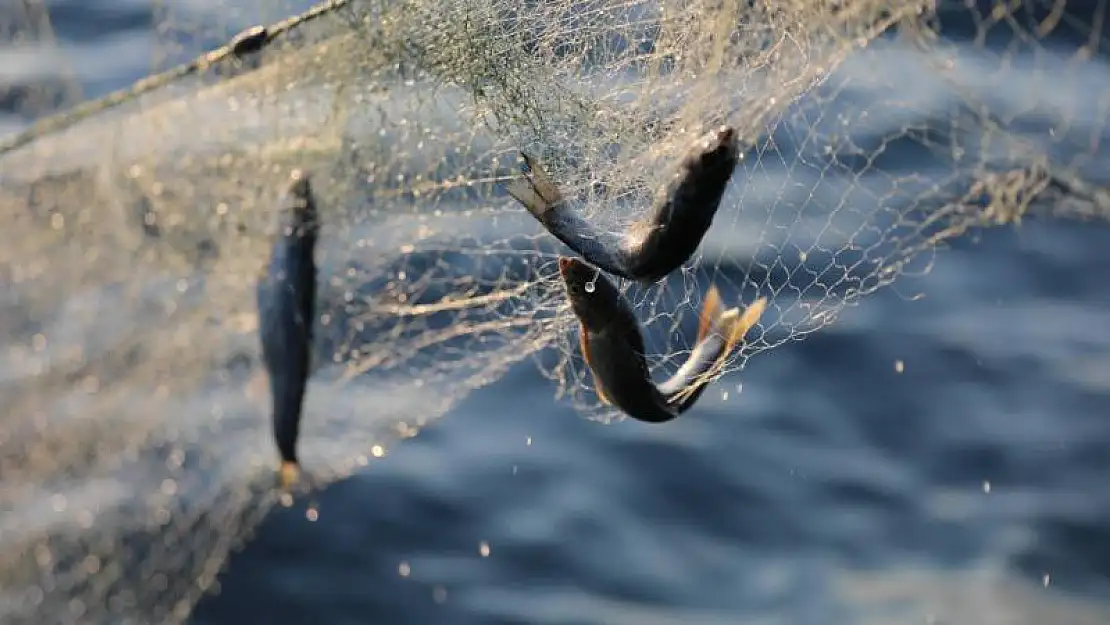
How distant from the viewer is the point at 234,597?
607 centimetres

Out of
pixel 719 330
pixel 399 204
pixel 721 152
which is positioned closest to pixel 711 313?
pixel 719 330

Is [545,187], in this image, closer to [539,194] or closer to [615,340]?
[539,194]

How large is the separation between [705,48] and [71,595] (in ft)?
13.7

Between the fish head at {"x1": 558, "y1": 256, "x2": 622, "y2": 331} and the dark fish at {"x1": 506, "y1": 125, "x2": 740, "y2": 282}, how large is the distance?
0.47ft

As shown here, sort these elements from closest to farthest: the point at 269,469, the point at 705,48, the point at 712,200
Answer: the point at 712,200 < the point at 705,48 < the point at 269,469

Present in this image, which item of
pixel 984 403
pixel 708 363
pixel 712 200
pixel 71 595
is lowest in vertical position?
pixel 71 595

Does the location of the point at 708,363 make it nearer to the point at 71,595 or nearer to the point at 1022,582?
the point at 1022,582

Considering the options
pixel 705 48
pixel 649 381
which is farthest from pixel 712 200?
pixel 705 48

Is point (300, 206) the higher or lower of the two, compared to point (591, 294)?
lower

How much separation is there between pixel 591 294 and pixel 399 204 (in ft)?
6.01

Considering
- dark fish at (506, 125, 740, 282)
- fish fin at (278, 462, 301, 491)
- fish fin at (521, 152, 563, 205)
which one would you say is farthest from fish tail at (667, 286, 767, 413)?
fish fin at (278, 462, 301, 491)

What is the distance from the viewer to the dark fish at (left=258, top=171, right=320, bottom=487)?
4621 mm

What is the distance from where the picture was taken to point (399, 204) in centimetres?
480

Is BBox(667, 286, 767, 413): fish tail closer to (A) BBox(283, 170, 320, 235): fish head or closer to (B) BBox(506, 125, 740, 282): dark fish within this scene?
(B) BBox(506, 125, 740, 282): dark fish
